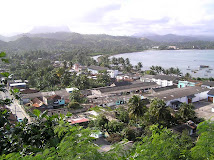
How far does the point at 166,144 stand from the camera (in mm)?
2219

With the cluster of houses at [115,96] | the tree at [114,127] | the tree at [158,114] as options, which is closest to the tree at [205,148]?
the tree at [114,127]

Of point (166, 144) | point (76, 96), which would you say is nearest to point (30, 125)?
point (166, 144)

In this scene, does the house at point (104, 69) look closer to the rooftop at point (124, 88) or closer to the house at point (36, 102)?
the rooftop at point (124, 88)

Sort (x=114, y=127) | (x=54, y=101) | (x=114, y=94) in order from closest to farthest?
(x=114, y=127), (x=54, y=101), (x=114, y=94)

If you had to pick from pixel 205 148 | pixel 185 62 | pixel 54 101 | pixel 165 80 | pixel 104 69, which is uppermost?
pixel 205 148

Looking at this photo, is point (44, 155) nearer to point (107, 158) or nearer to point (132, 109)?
point (107, 158)

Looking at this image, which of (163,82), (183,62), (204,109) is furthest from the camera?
(183,62)

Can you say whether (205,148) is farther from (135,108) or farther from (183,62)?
(183,62)

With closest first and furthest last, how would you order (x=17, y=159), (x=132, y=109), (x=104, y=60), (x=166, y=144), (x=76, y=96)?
1. (x=17, y=159)
2. (x=166, y=144)
3. (x=132, y=109)
4. (x=76, y=96)
5. (x=104, y=60)

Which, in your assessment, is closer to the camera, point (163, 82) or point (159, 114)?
point (159, 114)

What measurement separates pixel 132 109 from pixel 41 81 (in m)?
14.1

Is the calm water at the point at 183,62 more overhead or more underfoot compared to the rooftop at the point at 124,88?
more overhead

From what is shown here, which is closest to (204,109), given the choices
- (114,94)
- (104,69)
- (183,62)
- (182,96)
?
(182,96)

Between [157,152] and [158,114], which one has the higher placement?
[157,152]
